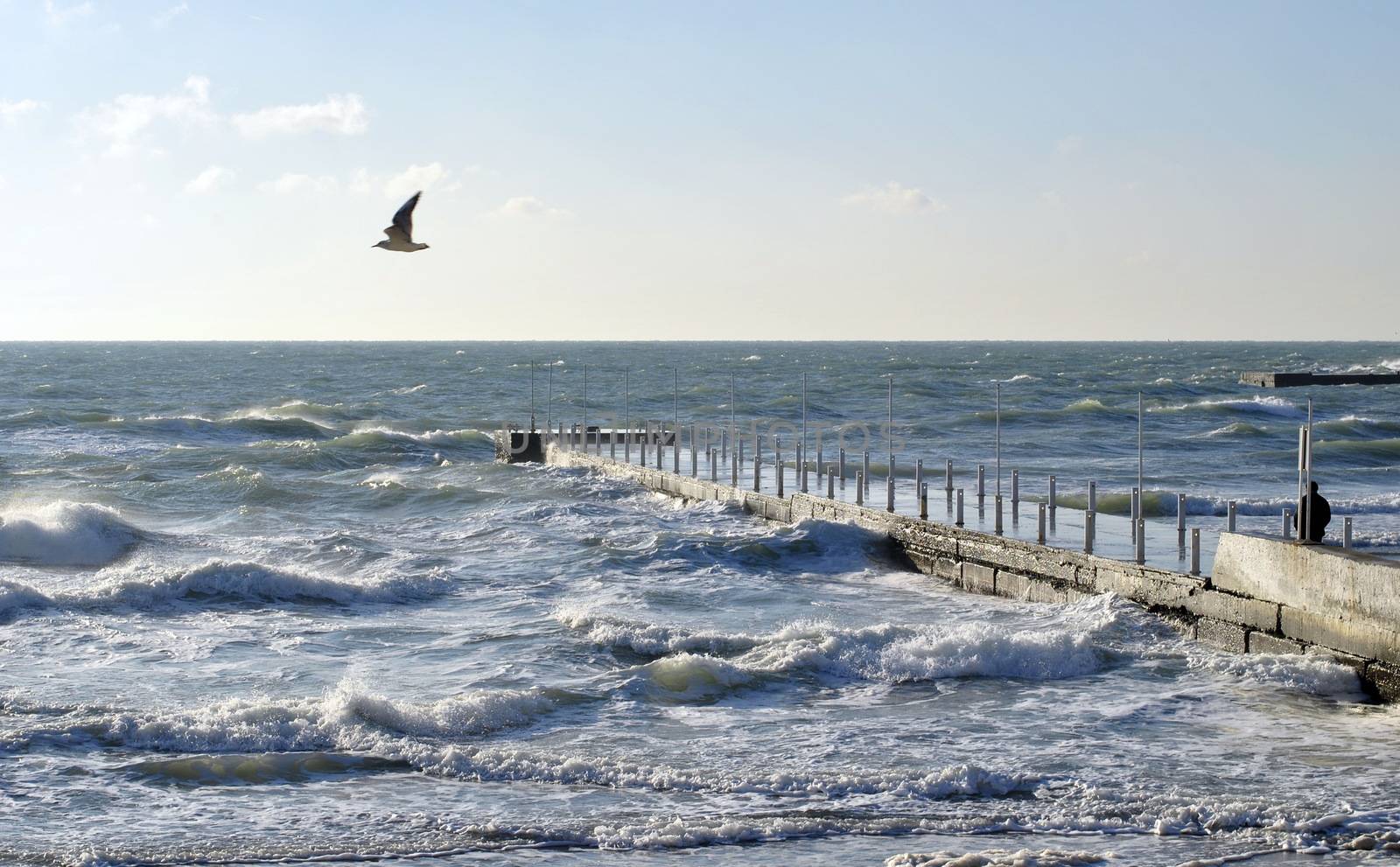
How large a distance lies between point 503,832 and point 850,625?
691cm

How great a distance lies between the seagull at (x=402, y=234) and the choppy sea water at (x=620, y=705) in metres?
3.44

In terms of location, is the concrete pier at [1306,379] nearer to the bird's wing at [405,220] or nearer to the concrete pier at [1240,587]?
the concrete pier at [1240,587]

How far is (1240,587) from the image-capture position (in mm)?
14000

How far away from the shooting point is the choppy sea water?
29.2 feet

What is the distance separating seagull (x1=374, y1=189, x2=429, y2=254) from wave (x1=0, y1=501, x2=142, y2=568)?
11.7 meters

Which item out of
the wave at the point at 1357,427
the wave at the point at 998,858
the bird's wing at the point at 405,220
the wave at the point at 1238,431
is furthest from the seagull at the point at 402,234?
the wave at the point at 1357,427

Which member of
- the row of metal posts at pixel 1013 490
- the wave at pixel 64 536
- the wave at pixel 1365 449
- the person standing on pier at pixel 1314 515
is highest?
the person standing on pier at pixel 1314 515

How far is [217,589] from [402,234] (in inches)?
290

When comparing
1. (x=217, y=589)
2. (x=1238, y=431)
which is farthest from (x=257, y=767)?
(x=1238, y=431)

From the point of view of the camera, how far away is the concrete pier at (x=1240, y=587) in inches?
485

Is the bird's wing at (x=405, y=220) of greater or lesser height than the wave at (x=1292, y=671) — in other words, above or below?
above

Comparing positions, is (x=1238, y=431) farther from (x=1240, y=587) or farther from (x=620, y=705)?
(x=620, y=705)

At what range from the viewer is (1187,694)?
1237 centimetres

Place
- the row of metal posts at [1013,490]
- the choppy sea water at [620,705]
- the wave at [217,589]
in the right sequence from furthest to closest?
1. the wave at [217,589]
2. the row of metal posts at [1013,490]
3. the choppy sea water at [620,705]
